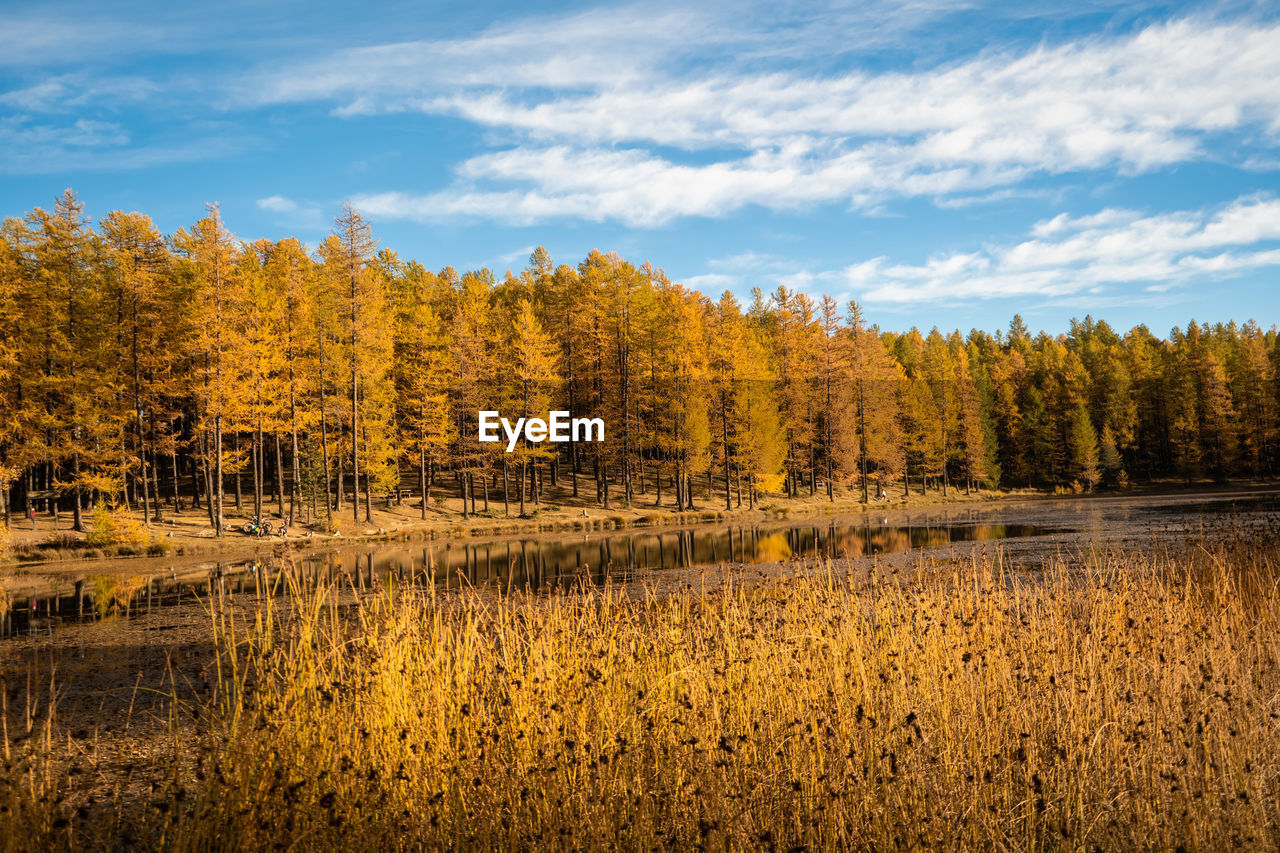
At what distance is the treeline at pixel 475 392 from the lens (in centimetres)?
3225

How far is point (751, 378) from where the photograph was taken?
45719 millimetres

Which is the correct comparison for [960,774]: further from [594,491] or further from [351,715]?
[594,491]

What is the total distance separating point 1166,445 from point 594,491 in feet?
171

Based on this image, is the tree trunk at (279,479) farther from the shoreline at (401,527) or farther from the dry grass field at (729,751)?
the dry grass field at (729,751)

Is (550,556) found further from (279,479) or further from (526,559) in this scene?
(279,479)

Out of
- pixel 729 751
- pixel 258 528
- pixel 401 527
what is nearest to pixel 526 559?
pixel 401 527

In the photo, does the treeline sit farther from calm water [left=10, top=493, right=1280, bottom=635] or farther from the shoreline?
calm water [left=10, top=493, right=1280, bottom=635]

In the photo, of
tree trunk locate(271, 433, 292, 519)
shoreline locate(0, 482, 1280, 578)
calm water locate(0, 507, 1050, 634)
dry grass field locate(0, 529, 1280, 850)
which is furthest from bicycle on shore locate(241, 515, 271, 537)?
dry grass field locate(0, 529, 1280, 850)

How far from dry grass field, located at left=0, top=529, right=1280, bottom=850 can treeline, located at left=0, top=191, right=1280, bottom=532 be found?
29165 mm

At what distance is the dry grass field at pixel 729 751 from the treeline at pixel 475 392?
95.7ft

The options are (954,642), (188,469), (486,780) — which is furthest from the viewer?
(188,469)

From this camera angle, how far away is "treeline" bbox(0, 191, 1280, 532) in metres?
32.2

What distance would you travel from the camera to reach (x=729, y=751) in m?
3.85

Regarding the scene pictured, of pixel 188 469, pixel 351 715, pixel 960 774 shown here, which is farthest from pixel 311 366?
pixel 960 774
